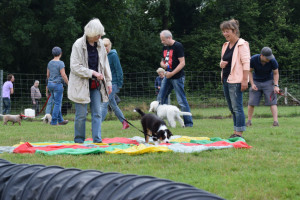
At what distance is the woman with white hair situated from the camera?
5328 millimetres

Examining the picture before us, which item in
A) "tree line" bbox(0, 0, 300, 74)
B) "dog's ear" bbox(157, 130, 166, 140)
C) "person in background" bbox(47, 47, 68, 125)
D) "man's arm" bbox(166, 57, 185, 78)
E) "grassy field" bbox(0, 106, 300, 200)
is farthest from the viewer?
"tree line" bbox(0, 0, 300, 74)

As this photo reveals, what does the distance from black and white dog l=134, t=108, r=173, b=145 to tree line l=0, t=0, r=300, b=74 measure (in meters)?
15.6

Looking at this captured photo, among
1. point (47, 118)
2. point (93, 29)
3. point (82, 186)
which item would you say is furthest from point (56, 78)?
point (82, 186)

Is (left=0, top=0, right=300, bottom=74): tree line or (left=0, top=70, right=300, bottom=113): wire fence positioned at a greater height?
(left=0, top=0, right=300, bottom=74): tree line

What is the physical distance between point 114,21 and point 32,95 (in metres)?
11.5

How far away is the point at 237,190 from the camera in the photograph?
297 cm

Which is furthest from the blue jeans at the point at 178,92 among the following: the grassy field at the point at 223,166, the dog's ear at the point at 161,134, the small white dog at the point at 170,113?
the grassy field at the point at 223,166

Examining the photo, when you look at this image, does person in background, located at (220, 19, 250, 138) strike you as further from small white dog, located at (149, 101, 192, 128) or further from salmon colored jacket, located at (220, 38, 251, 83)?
small white dog, located at (149, 101, 192, 128)

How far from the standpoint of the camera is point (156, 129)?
19.9 feet

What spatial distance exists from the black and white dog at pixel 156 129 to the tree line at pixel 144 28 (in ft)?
51.1

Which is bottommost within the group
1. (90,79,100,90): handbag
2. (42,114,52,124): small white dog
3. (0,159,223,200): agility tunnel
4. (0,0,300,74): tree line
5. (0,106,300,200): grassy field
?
(0,106,300,200): grassy field

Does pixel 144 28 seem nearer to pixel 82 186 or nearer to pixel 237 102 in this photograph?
pixel 237 102

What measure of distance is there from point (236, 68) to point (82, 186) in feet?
14.1

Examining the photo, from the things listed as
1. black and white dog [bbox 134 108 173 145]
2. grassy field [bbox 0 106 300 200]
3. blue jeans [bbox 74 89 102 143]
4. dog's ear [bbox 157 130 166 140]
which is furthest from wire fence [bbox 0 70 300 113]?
grassy field [bbox 0 106 300 200]
